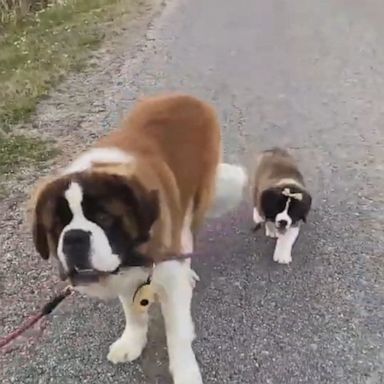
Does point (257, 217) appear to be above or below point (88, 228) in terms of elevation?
below

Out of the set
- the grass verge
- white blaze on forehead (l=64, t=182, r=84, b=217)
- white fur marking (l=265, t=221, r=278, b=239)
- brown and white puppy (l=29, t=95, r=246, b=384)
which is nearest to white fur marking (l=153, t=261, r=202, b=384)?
brown and white puppy (l=29, t=95, r=246, b=384)

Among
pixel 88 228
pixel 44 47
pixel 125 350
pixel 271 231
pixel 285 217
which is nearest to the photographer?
pixel 88 228

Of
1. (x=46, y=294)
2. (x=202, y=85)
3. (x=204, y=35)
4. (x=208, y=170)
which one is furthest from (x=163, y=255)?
(x=204, y=35)

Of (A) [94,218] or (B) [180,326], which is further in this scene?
(B) [180,326]

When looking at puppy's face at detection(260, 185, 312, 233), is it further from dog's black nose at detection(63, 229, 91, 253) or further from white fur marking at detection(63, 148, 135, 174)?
dog's black nose at detection(63, 229, 91, 253)

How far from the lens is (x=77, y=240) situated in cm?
311

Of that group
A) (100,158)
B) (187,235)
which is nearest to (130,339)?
(187,235)

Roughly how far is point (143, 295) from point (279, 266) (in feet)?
4.11

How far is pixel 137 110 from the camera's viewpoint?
452 centimetres

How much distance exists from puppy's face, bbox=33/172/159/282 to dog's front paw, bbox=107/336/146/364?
86 cm

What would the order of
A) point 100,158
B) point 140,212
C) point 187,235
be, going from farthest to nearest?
point 187,235 < point 100,158 < point 140,212

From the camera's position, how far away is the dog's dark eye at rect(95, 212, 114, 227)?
3.13 meters

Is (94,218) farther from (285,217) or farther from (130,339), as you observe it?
(285,217)

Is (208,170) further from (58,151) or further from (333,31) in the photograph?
(333,31)
